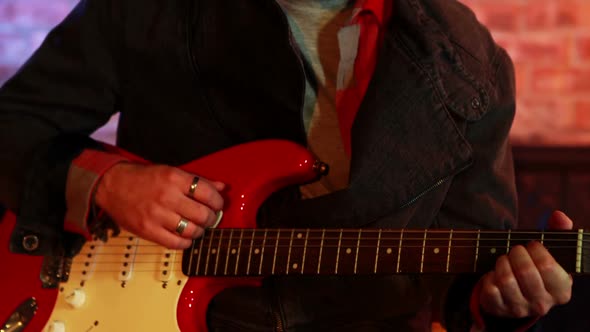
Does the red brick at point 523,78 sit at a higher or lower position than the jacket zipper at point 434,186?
lower

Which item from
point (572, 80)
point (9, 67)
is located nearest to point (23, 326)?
point (9, 67)

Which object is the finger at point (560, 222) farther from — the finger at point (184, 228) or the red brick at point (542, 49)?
the red brick at point (542, 49)

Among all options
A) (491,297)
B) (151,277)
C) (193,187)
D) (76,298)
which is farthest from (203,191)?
(491,297)

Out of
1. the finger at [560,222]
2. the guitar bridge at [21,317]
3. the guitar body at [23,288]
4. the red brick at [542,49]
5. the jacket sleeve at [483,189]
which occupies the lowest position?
the red brick at [542,49]

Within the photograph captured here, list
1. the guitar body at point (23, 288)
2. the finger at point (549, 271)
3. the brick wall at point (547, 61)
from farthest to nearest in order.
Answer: the brick wall at point (547, 61)
the guitar body at point (23, 288)
the finger at point (549, 271)

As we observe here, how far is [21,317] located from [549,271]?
852 mm

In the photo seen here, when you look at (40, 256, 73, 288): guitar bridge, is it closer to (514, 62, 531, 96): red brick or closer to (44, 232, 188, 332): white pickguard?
(44, 232, 188, 332): white pickguard

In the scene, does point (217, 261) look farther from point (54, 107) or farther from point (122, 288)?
point (54, 107)

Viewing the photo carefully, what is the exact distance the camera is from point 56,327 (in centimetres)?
143

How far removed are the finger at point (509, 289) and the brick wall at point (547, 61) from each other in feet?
3.69

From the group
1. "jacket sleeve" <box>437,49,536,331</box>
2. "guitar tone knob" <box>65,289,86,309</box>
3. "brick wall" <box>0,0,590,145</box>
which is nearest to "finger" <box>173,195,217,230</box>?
"guitar tone knob" <box>65,289,86,309</box>

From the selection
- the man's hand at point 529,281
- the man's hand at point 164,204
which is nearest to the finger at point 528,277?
the man's hand at point 529,281

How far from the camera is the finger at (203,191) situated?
4.38 feet

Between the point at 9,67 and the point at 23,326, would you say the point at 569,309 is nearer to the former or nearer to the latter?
the point at 23,326
